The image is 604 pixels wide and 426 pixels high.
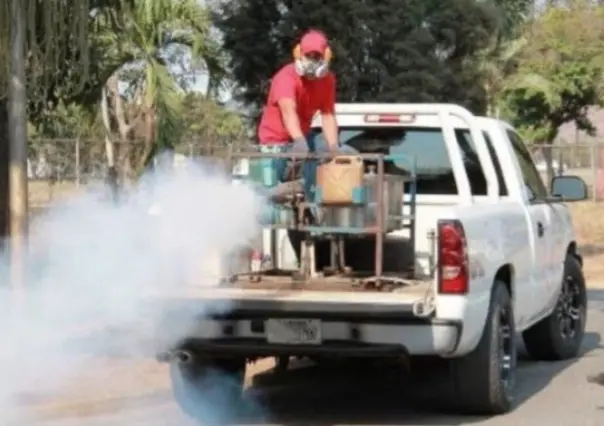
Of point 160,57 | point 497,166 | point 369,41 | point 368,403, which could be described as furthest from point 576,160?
point 368,403

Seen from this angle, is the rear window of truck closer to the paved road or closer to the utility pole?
the paved road

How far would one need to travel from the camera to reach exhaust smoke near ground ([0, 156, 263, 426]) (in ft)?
25.9

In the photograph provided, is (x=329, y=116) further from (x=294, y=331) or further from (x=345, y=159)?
(x=294, y=331)

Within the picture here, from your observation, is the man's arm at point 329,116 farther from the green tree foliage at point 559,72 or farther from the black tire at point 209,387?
the green tree foliage at point 559,72

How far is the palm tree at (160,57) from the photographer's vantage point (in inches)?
615

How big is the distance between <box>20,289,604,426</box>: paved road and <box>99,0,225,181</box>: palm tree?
5.04 metres

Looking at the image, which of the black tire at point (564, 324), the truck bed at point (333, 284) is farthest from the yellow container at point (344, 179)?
the black tire at point (564, 324)

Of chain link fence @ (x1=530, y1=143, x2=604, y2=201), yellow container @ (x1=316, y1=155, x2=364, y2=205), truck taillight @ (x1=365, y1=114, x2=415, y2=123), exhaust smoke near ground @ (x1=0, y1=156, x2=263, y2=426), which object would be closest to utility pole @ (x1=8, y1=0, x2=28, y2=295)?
exhaust smoke near ground @ (x1=0, y1=156, x2=263, y2=426)

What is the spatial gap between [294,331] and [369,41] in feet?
45.9

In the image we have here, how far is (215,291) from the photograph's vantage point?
819 cm

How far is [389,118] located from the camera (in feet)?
31.8

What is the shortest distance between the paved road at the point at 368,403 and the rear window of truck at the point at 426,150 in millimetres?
1528

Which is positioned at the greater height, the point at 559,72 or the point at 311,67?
the point at 559,72

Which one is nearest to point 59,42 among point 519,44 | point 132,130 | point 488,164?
point 488,164
